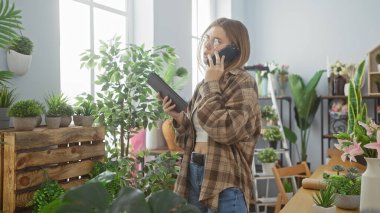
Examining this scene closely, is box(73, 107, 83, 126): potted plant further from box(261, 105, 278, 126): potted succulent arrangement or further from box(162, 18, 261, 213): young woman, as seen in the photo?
box(261, 105, 278, 126): potted succulent arrangement

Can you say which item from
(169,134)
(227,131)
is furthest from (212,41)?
(169,134)

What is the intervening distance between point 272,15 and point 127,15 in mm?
2555

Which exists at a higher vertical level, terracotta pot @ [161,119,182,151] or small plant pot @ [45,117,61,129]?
small plant pot @ [45,117,61,129]

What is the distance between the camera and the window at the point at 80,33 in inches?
110

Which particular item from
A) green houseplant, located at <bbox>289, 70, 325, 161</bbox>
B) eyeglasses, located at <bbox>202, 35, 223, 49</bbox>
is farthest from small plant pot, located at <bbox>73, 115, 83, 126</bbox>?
green houseplant, located at <bbox>289, 70, 325, 161</bbox>

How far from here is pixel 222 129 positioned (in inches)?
54.1

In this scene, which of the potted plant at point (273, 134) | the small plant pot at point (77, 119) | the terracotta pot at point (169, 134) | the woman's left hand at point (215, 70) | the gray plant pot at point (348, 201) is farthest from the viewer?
the potted plant at point (273, 134)

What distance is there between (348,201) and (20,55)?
67.4 inches

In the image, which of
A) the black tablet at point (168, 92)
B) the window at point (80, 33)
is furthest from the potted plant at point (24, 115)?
the window at point (80, 33)

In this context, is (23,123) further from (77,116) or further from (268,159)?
(268,159)

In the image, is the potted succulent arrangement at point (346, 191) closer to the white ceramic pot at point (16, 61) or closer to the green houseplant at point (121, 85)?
the green houseplant at point (121, 85)

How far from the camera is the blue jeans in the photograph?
143 cm

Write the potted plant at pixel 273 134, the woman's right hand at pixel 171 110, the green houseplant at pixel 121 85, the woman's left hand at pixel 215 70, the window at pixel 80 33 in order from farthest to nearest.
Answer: the potted plant at pixel 273 134
the window at pixel 80 33
the green houseplant at pixel 121 85
the woman's right hand at pixel 171 110
the woman's left hand at pixel 215 70

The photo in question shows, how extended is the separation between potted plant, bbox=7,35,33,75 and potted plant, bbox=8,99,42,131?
1.08 feet
